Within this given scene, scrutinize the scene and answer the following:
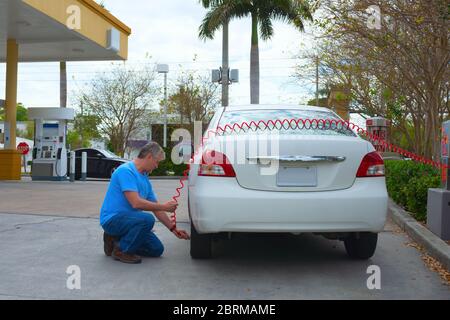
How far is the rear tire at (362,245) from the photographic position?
5.17m

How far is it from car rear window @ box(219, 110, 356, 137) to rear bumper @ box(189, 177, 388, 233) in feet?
2.15

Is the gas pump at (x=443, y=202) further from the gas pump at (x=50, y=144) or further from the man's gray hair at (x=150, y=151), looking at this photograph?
the gas pump at (x=50, y=144)

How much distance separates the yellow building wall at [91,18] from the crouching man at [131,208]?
928 cm

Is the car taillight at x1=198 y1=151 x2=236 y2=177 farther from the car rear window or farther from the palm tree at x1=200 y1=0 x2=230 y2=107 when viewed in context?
the palm tree at x1=200 y1=0 x2=230 y2=107

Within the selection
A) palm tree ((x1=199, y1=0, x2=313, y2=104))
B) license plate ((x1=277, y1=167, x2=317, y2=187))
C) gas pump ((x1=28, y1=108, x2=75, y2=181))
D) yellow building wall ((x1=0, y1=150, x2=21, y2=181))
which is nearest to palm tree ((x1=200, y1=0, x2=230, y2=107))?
palm tree ((x1=199, y1=0, x2=313, y2=104))

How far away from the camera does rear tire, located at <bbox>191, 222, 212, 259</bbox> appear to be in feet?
16.7

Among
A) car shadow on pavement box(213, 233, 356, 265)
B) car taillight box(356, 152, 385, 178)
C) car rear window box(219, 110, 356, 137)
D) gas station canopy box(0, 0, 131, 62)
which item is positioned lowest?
car shadow on pavement box(213, 233, 356, 265)

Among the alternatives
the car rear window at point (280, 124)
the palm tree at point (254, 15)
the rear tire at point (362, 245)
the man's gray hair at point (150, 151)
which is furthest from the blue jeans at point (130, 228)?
the palm tree at point (254, 15)

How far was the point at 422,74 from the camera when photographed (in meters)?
12.5

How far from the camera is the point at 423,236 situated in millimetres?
6059

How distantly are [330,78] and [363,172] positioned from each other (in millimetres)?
17559

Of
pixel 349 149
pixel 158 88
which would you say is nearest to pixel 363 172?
pixel 349 149

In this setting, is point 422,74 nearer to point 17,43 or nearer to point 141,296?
point 141,296
